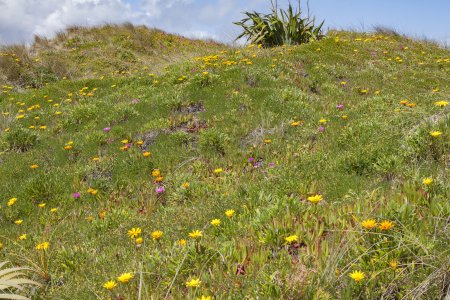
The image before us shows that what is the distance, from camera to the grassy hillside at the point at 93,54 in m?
16.8

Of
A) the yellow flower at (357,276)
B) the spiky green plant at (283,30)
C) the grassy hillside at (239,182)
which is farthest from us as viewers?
the spiky green plant at (283,30)

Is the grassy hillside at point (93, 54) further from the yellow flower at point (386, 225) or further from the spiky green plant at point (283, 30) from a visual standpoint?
the yellow flower at point (386, 225)

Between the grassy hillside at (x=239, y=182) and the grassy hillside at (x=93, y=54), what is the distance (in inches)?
152

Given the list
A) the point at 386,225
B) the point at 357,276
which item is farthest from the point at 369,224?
the point at 357,276

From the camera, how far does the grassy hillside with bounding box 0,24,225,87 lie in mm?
16766

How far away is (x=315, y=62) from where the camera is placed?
1236cm

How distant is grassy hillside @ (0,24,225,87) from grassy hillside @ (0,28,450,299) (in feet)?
12.7

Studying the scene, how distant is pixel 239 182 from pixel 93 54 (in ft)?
53.3

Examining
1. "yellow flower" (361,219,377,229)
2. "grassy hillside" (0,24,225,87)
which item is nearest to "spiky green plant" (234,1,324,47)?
"grassy hillside" (0,24,225,87)

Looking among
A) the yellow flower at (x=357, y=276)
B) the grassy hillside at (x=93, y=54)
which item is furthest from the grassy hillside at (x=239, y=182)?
the grassy hillside at (x=93, y=54)

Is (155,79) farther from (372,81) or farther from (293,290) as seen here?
(293,290)

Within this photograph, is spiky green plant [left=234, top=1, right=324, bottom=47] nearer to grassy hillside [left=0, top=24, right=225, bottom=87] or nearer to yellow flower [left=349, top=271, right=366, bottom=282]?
grassy hillside [left=0, top=24, right=225, bottom=87]

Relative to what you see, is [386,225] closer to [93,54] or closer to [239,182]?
[239,182]

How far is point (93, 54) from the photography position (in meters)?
20.1
